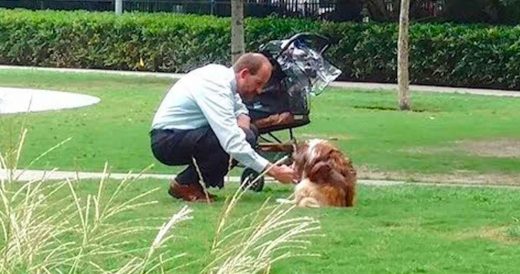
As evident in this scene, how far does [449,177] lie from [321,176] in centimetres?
373

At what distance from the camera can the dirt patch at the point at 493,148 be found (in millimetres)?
14891

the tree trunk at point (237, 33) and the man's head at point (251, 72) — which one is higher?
the man's head at point (251, 72)

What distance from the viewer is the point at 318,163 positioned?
9008 millimetres

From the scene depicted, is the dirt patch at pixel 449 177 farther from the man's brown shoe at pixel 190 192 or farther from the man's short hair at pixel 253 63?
the man's short hair at pixel 253 63

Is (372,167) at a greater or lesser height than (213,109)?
lesser

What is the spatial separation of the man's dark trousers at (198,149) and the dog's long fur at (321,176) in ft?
1.57

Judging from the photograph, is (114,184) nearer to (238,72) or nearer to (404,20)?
(238,72)

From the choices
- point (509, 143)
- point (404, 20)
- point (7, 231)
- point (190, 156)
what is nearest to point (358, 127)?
point (509, 143)

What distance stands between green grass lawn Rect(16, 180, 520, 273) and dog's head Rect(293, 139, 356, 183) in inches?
10.0

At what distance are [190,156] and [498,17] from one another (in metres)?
24.4

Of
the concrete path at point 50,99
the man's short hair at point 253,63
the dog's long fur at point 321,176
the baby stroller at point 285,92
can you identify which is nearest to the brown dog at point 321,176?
the dog's long fur at point 321,176

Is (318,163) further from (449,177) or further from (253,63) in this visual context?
(449,177)

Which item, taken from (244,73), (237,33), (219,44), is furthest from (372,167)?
(219,44)

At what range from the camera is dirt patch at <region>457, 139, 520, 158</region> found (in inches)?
586
